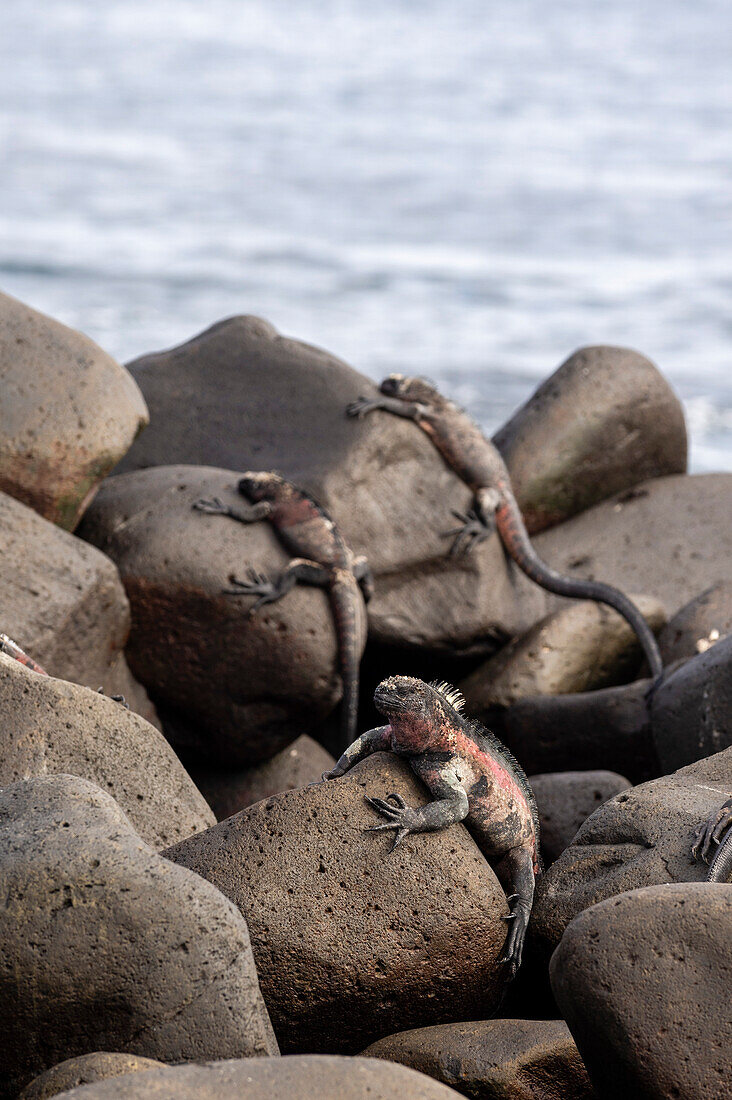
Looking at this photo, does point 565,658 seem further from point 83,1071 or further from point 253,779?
point 83,1071

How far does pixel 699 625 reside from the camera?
752 cm

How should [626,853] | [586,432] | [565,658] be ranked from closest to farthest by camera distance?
[626,853]
[565,658]
[586,432]

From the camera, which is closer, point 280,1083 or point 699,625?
point 280,1083

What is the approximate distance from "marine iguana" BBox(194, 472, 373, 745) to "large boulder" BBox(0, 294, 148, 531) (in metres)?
0.61

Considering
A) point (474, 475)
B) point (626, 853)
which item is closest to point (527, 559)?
point (474, 475)

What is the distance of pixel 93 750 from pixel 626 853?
181 centimetres

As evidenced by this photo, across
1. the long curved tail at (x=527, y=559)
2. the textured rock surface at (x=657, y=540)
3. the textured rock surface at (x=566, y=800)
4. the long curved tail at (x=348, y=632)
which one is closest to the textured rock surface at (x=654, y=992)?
the textured rock surface at (x=566, y=800)

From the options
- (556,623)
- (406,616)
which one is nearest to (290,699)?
(406,616)

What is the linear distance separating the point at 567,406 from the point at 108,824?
671 cm

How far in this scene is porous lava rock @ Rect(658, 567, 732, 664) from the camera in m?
7.37

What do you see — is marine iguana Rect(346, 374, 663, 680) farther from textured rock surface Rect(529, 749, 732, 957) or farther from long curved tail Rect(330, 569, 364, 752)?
textured rock surface Rect(529, 749, 732, 957)

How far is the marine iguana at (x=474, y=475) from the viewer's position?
814cm

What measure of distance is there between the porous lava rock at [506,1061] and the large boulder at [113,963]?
600mm

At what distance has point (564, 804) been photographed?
550cm
